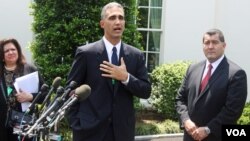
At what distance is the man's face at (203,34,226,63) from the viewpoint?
4.42m

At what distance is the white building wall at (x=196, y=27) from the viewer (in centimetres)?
1092

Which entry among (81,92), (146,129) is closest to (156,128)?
(146,129)

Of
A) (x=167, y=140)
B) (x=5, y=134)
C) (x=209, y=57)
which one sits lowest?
(x=167, y=140)

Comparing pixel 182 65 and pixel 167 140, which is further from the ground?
pixel 182 65

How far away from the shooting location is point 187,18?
10.9m

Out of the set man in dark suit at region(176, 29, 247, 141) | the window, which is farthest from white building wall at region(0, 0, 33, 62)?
man in dark suit at region(176, 29, 247, 141)

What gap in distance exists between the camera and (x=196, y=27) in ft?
35.9

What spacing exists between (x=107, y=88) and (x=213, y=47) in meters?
1.28

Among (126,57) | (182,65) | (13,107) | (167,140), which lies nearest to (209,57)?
(126,57)

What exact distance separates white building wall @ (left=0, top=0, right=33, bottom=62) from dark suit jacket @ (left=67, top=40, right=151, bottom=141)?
6.58 m

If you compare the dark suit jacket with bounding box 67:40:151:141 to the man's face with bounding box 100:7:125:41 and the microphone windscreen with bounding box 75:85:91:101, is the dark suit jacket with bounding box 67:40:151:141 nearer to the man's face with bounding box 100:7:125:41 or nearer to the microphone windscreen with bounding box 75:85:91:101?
the man's face with bounding box 100:7:125:41

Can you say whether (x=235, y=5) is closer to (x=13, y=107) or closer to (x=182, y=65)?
(x=182, y=65)

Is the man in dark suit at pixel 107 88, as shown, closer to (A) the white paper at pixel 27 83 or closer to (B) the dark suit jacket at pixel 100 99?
(B) the dark suit jacket at pixel 100 99

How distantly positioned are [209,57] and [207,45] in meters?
0.13
